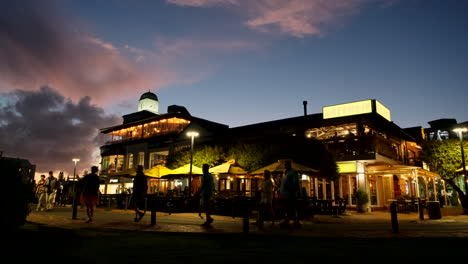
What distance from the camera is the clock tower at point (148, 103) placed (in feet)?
186

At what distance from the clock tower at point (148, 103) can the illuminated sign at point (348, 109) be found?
116 feet

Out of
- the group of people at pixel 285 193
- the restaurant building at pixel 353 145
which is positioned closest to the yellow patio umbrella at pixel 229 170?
the restaurant building at pixel 353 145

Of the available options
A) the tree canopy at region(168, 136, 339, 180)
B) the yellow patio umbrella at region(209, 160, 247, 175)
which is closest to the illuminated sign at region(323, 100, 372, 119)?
the tree canopy at region(168, 136, 339, 180)

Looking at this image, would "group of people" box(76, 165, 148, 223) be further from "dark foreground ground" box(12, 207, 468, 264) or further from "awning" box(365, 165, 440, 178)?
"awning" box(365, 165, 440, 178)

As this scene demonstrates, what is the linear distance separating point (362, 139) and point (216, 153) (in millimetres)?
10233

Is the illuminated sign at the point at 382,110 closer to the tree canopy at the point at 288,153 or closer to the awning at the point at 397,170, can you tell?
the awning at the point at 397,170

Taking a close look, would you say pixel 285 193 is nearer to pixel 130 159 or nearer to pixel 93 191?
pixel 93 191

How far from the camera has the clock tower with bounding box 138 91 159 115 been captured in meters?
56.8

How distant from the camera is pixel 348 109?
2808cm

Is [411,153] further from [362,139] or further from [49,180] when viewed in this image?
[49,180]

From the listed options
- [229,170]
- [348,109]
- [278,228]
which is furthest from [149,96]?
[278,228]

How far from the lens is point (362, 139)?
24000 mm

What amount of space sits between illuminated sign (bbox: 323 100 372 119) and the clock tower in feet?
116

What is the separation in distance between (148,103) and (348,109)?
37150 mm
